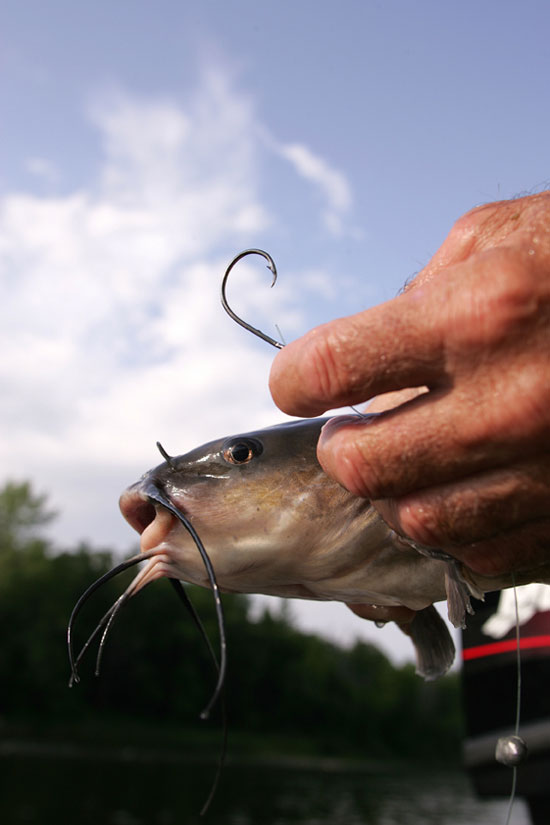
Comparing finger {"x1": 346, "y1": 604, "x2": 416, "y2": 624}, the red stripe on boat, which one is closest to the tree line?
the red stripe on boat

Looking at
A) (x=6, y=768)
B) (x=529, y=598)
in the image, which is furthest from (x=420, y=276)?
(x=6, y=768)

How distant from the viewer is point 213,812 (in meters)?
24.9

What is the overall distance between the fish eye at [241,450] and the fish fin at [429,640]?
834mm

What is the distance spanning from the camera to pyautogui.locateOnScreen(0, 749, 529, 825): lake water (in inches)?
854

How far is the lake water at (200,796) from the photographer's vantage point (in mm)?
21686

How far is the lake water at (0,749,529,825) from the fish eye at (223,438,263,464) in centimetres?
1849

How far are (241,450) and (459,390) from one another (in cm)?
83

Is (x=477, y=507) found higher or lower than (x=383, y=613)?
higher

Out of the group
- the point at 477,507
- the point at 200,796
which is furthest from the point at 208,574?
the point at 200,796

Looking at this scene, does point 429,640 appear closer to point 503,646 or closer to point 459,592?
point 459,592

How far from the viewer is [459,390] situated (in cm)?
144

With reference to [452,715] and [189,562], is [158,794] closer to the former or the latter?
[189,562]

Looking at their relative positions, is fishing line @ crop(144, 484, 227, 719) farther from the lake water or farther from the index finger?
the lake water

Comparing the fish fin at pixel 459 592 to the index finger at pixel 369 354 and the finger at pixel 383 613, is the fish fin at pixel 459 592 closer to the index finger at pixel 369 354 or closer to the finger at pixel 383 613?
the finger at pixel 383 613
